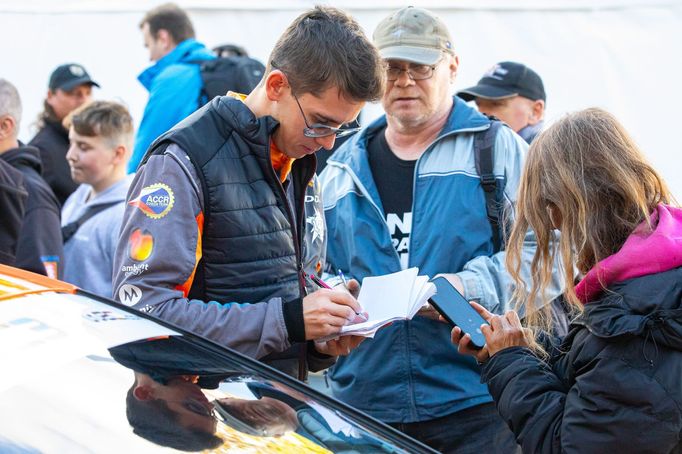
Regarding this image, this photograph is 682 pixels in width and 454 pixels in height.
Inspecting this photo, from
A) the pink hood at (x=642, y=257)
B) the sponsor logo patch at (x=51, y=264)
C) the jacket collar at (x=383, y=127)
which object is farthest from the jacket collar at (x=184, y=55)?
the pink hood at (x=642, y=257)

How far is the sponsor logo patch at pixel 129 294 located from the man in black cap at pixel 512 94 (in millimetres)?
3143

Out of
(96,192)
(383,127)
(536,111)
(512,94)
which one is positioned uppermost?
(383,127)

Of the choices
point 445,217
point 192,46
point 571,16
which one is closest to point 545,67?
point 571,16

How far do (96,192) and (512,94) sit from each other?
2.20 m

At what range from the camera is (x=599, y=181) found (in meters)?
2.20

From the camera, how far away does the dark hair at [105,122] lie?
488 centimetres

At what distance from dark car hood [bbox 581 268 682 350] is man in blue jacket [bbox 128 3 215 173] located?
378 centimetres

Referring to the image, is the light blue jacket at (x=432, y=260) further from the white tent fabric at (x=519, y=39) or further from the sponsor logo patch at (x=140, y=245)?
the white tent fabric at (x=519, y=39)

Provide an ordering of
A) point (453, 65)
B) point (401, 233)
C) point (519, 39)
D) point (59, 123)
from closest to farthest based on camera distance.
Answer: point (401, 233)
point (453, 65)
point (59, 123)
point (519, 39)

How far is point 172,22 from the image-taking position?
6055 millimetres

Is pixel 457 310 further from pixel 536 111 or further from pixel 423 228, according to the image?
pixel 536 111

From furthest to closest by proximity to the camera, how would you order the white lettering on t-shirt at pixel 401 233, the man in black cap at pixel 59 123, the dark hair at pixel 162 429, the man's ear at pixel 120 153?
the man in black cap at pixel 59 123
the man's ear at pixel 120 153
the white lettering on t-shirt at pixel 401 233
the dark hair at pixel 162 429

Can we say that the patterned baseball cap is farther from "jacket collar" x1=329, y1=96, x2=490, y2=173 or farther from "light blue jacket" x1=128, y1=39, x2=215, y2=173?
"light blue jacket" x1=128, y1=39, x2=215, y2=173

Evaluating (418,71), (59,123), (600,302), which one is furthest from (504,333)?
(59,123)
